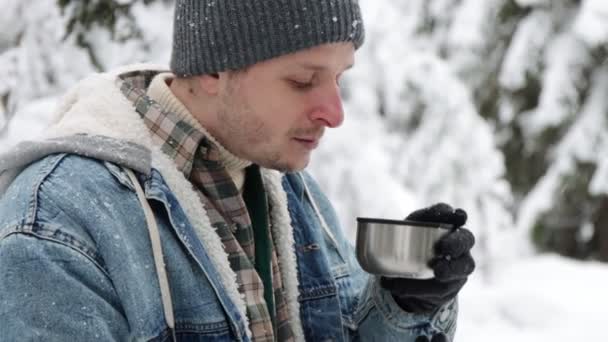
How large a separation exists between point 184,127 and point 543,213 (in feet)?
19.1

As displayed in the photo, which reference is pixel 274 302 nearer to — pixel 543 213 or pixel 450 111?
pixel 450 111

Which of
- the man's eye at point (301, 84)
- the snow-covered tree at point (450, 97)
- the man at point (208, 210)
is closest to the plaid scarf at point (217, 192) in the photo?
the man at point (208, 210)

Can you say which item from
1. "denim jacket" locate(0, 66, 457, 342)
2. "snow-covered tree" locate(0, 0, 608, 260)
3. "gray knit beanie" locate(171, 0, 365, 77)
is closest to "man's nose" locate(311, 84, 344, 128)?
"gray knit beanie" locate(171, 0, 365, 77)

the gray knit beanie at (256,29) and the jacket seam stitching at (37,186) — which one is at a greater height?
the gray knit beanie at (256,29)

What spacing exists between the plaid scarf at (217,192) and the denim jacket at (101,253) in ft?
0.20

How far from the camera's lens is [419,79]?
515 centimetres

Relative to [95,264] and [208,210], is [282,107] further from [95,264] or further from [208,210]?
[95,264]

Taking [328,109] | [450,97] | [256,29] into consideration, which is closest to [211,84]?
[256,29]

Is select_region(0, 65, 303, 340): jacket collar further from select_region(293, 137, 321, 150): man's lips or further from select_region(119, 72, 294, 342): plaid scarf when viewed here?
select_region(293, 137, 321, 150): man's lips

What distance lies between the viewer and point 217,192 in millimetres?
1910

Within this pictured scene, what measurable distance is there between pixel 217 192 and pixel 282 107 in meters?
0.23

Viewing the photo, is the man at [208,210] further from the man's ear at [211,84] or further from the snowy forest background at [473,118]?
the snowy forest background at [473,118]

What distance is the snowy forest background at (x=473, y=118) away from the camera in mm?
3502

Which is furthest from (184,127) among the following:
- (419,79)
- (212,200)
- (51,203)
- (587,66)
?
(587,66)
